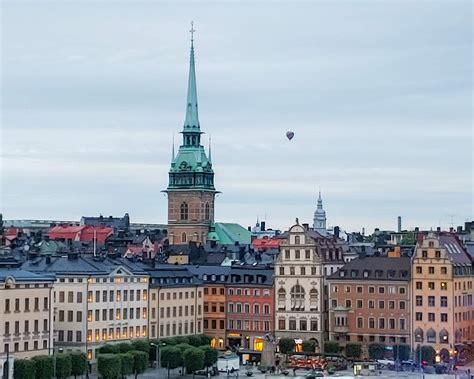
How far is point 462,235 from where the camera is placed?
176875 millimetres

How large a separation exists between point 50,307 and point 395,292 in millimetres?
38371

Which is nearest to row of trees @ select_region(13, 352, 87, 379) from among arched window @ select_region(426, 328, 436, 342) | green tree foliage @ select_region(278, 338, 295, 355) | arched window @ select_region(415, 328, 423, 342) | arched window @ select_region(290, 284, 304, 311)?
green tree foliage @ select_region(278, 338, 295, 355)

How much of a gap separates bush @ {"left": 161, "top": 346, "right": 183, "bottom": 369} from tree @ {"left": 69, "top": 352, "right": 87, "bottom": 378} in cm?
1118

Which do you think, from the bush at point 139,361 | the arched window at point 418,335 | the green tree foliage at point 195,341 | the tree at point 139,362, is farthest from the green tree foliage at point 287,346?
the bush at point 139,361

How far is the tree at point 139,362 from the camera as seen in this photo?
11350 cm

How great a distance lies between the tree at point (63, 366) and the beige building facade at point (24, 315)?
A: 382cm

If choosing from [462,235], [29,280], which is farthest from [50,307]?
[462,235]

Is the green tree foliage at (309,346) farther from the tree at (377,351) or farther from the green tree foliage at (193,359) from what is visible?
the green tree foliage at (193,359)

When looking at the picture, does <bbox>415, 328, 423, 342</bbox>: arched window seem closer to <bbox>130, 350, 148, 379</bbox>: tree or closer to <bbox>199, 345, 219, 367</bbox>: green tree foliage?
<bbox>199, 345, 219, 367</bbox>: green tree foliage

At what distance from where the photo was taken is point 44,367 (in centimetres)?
10488

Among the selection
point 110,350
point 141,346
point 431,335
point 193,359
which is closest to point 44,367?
point 110,350

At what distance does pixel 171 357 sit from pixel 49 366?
16.9 m

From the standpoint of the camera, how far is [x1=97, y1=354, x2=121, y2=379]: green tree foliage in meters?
110

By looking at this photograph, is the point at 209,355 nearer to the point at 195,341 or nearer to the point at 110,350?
the point at 110,350
